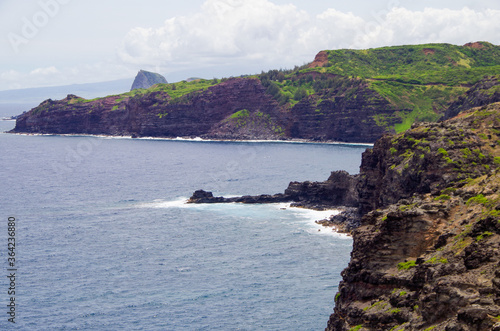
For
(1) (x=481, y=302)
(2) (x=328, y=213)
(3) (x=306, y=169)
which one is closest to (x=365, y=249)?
(1) (x=481, y=302)

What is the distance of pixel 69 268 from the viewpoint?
90.4 m

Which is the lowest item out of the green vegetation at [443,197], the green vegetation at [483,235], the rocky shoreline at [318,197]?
the rocky shoreline at [318,197]

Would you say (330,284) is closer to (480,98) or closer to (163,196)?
(163,196)

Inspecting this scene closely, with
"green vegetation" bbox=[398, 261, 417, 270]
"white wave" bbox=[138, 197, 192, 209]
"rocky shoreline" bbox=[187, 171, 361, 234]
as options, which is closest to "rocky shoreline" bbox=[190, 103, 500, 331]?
"green vegetation" bbox=[398, 261, 417, 270]

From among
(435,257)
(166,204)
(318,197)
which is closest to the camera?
(435,257)

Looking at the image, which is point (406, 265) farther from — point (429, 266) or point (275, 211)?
point (275, 211)

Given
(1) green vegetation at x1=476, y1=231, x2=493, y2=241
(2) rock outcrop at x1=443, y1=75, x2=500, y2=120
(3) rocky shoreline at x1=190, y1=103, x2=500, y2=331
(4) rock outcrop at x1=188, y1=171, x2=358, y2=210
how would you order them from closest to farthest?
(3) rocky shoreline at x1=190, y1=103, x2=500, y2=331, (1) green vegetation at x1=476, y1=231, x2=493, y2=241, (4) rock outcrop at x1=188, y1=171, x2=358, y2=210, (2) rock outcrop at x1=443, y1=75, x2=500, y2=120

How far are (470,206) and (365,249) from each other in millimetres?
9778

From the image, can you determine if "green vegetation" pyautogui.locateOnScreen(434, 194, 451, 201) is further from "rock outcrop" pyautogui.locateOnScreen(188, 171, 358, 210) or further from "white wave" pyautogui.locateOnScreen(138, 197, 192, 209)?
"white wave" pyautogui.locateOnScreen(138, 197, 192, 209)

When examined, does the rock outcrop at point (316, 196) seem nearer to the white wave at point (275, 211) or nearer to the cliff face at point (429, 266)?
the white wave at point (275, 211)

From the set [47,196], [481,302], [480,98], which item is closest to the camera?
[481,302]

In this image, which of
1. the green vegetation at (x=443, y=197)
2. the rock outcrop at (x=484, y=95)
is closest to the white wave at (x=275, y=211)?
the green vegetation at (x=443, y=197)

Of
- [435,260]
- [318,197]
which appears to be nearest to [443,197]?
[435,260]

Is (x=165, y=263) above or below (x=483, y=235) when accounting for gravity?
below
